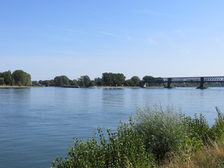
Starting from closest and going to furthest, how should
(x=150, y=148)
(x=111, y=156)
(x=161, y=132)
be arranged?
(x=111, y=156) → (x=150, y=148) → (x=161, y=132)

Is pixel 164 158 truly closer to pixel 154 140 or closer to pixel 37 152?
pixel 154 140

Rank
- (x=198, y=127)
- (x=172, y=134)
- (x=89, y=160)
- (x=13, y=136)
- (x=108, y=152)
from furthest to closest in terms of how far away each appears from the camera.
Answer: (x=13, y=136)
(x=198, y=127)
(x=172, y=134)
(x=108, y=152)
(x=89, y=160)

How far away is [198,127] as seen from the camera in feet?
49.4

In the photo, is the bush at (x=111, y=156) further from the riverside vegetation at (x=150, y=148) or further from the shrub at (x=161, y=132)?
the shrub at (x=161, y=132)

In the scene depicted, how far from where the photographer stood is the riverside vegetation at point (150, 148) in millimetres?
9414

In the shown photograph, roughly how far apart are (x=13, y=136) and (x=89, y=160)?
56.7 feet

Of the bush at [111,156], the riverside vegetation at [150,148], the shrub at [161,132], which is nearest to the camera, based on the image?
the bush at [111,156]

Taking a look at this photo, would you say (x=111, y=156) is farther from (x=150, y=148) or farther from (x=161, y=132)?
(x=161, y=132)

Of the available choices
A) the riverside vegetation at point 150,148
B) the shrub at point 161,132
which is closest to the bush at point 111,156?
the riverside vegetation at point 150,148

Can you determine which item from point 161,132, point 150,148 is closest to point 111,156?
point 150,148

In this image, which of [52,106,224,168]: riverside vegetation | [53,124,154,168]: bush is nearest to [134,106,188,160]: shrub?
[52,106,224,168]: riverside vegetation

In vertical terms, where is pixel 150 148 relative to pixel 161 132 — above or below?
below

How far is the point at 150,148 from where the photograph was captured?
38.7ft

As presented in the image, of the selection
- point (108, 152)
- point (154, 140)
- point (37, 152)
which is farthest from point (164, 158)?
point (37, 152)
